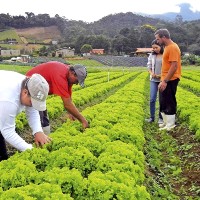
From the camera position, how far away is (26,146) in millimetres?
5668

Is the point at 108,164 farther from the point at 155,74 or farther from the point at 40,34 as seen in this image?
the point at 40,34

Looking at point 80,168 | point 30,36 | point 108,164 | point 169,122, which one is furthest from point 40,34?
point 108,164

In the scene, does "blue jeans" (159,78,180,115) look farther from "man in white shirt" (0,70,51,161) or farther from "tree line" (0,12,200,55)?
"tree line" (0,12,200,55)

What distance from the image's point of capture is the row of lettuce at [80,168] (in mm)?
4570

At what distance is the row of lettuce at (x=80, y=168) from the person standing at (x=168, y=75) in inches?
113

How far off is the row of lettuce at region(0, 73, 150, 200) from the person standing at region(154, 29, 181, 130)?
2.88 m

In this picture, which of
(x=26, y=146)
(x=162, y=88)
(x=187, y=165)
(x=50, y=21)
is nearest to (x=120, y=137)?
(x=187, y=165)

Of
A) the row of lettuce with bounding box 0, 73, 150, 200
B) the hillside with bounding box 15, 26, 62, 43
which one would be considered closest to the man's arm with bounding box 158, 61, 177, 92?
the row of lettuce with bounding box 0, 73, 150, 200

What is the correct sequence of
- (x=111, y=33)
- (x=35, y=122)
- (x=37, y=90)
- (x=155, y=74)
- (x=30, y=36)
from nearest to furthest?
1. (x=37, y=90)
2. (x=35, y=122)
3. (x=155, y=74)
4. (x=111, y=33)
5. (x=30, y=36)

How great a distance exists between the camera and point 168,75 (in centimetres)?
1007

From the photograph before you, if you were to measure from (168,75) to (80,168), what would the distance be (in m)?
5.23

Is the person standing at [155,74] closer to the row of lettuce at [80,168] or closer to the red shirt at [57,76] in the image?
the row of lettuce at [80,168]

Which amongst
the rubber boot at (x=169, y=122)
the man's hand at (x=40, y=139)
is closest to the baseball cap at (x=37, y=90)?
the man's hand at (x=40, y=139)

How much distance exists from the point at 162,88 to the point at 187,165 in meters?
2.80
